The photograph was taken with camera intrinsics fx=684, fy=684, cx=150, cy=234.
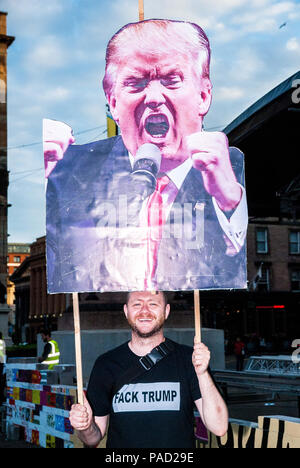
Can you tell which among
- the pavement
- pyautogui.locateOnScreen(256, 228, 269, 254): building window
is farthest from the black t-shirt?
pyautogui.locateOnScreen(256, 228, 269, 254): building window

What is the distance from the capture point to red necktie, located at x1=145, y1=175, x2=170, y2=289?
4.53 metres

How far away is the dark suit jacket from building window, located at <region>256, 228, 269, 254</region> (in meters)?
50.2

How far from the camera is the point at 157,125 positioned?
16.6 ft

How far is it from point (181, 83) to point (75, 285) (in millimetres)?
1672

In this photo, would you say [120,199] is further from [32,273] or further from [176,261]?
[32,273]

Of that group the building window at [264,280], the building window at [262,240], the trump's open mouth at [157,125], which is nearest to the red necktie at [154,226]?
the trump's open mouth at [157,125]

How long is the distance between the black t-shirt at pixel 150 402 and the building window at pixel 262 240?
50.8m

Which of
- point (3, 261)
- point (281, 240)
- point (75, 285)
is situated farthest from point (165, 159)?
point (281, 240)

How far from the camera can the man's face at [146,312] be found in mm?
4125

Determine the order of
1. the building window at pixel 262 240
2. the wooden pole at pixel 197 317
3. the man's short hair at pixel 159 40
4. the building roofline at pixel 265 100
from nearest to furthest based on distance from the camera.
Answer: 1. the wooden pole at pixel 197 317
2. the man's short hair at pixel 159 40
3. the building roofline at pixel 265 100
4. the building window at pixel 262 240

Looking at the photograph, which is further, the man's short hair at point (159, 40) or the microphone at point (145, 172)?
the man's short hair at point (159, 40)

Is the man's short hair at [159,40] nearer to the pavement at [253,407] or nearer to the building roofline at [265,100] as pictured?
the pavement at [253,407]

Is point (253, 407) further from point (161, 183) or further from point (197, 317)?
point (197, 317)

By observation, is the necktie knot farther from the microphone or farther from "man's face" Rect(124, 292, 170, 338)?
"man's face" Rect(124, 292, 170, 338)
